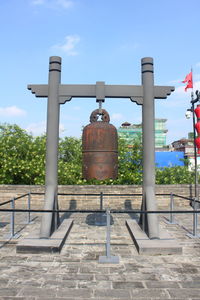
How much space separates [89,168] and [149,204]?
1.60 metres

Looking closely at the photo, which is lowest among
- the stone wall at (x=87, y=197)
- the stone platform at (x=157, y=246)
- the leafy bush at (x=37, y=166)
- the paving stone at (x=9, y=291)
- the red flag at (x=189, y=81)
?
the paving stone at (x=9, y=291)

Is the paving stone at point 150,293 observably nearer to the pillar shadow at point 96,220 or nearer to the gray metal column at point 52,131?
the gray metal column at point 52,131

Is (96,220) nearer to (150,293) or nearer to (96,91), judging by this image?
(96,91)

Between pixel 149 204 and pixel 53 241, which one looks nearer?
pixel 53 241

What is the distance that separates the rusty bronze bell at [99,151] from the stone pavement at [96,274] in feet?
4.99

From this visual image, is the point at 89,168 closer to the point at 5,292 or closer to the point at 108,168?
the point at 108,168

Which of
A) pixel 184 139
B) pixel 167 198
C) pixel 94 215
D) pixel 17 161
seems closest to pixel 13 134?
pixel 17 161

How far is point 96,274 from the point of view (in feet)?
12.6

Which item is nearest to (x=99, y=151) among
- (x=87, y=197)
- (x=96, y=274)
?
(x=96, y=274)

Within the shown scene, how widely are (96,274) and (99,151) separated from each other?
223 cm

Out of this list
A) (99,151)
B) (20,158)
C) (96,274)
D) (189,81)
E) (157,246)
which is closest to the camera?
(96,274)

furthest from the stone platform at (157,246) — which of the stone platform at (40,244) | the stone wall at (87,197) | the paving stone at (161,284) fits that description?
the stone wall at (87,197)

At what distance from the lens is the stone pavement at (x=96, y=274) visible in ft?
10.7

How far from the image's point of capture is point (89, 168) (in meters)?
5.05
